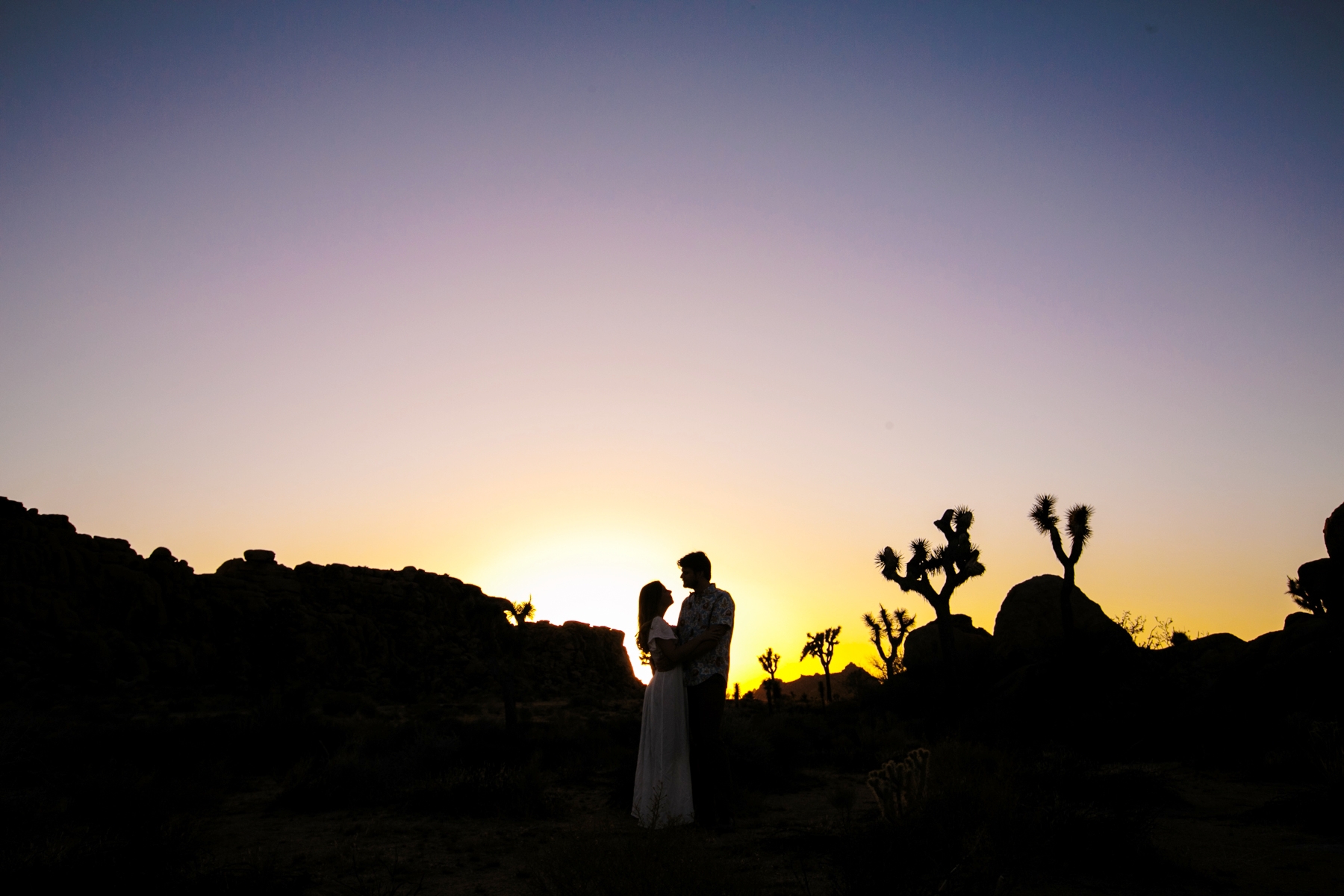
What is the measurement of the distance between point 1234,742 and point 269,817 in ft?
38.3

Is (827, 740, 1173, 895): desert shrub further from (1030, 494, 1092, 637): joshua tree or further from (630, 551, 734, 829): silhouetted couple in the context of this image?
(1030, 494, 1092, 637): joshua tree

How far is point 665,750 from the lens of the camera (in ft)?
19.7

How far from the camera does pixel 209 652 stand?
1409 inches

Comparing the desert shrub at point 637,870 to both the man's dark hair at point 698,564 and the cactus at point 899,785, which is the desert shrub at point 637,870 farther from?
the man's dark hair at point 698,564

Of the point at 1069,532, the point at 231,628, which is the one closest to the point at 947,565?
the point at 1069,532

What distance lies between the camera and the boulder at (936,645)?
91.7ft

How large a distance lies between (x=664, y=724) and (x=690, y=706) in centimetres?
26

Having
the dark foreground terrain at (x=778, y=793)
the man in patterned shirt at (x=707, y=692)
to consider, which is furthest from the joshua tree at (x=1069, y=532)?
the man in patterned shirt at (x=707, y=692)

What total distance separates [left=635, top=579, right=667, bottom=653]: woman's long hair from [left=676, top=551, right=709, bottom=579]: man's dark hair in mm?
317

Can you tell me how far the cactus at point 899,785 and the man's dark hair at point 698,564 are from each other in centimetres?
192

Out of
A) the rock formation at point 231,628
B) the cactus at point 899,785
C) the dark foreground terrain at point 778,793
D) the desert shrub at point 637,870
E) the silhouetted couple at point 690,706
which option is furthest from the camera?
the rock formation at point 231,628

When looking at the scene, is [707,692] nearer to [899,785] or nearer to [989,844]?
[899,785]

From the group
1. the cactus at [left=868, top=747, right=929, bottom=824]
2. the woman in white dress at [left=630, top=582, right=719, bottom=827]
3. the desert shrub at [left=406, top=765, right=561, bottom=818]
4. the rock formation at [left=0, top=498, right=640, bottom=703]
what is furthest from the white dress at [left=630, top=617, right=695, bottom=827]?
the rock formation at [left=0, top=498, right=640, bottom=703]

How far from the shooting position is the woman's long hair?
632cm
